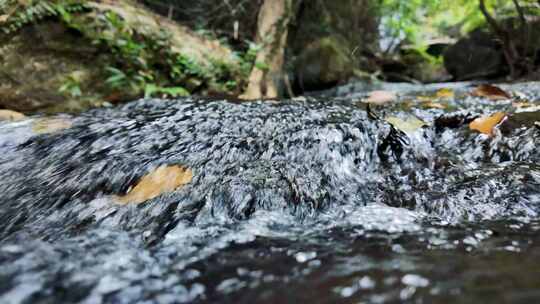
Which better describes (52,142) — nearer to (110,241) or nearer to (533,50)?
(110,241)

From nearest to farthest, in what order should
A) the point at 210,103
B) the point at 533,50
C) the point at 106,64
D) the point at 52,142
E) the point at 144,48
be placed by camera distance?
1. the point at 52,142
2. the point at 210,103
3. the point at 106,64
4. the point at 144,48
5. the point at 533,50

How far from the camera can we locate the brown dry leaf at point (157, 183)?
136cm

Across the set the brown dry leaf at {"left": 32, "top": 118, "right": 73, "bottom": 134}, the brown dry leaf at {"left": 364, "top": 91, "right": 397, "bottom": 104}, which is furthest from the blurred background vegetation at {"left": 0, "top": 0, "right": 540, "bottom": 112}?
the brown dry leaf at {"left": 364, "top": 91, "right": 397, "bottom": 104}

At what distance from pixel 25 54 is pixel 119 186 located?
117 inches

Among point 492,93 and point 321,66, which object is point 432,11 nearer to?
point 321,66

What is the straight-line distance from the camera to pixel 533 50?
6.26 metres

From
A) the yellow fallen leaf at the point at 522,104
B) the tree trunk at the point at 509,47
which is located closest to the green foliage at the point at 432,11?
the tree trunk at the point at 509,47

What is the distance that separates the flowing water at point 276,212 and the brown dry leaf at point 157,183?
46 millimetres

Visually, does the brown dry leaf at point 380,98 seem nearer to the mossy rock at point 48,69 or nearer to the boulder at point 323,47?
the boulder at point 323,47

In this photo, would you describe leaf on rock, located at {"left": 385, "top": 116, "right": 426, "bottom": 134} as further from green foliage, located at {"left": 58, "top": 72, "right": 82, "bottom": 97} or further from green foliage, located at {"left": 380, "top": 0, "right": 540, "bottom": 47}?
green foliage, located at {"left": 380, "top": 0, "right": 540, "bottom": 47}

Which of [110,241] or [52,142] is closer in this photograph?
[110,241]

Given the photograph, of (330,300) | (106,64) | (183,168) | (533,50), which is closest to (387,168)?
(183,168)

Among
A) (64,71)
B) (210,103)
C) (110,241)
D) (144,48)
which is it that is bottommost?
(110,241)

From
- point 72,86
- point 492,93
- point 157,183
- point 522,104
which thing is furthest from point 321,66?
point 157,183
